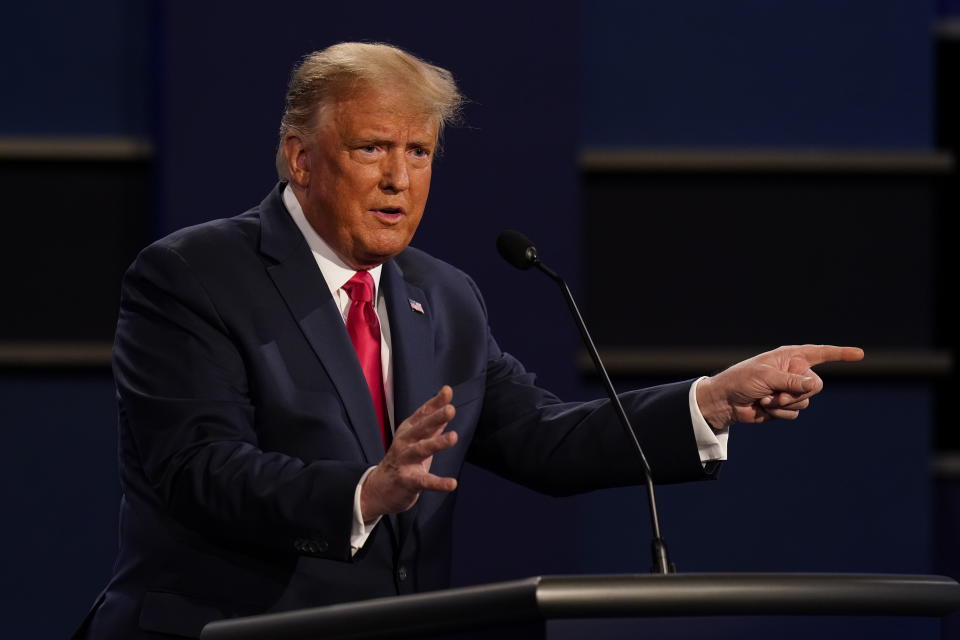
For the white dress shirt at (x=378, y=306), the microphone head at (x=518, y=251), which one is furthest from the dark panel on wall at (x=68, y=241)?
the microphone head at (x=518, y=251)

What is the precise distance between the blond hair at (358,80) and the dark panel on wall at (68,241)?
1.30 m

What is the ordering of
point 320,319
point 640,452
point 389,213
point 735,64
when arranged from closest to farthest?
1. point 640,452
2. point 320,319
3. point 389,213
4. point 735,64

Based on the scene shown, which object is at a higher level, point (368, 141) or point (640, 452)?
point (368, 141)

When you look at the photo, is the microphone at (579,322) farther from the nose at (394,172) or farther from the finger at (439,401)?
the finger at (439,401)

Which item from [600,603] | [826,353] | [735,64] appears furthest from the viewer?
[735,64]

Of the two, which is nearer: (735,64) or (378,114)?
(378,114)

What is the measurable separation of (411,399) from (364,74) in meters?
0.48

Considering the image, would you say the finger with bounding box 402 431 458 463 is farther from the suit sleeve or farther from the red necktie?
the red necktie

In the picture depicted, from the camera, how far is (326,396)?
2.02 metres

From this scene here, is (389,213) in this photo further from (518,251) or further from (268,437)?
(268,437)

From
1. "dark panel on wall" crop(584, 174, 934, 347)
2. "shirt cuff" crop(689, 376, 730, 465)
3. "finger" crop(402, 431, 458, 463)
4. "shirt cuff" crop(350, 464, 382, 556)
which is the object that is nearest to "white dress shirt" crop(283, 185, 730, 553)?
"shirt cuff" crop(689, 376, 730, 465)

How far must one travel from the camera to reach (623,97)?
3574 millimetres

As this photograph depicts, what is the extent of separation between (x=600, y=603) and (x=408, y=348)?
0.88 meters

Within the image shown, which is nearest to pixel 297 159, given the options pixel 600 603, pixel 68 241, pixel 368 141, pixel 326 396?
pixel 368 141
